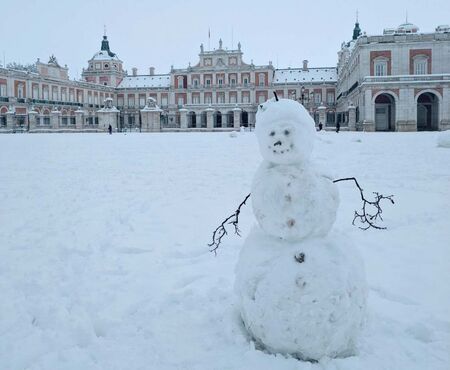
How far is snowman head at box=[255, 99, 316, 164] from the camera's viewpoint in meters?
2.93

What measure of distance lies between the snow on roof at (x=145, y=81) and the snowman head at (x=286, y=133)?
7835 cm

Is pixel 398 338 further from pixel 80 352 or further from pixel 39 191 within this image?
pixel 39 191

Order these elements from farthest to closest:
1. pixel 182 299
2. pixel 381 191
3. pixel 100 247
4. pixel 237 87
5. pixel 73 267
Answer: pixel 237 87 → pixel 381 191 → pixel 100 247 → pixel 73 267 → pixel 182 299

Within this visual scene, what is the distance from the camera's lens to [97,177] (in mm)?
11492

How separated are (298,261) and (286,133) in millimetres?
820

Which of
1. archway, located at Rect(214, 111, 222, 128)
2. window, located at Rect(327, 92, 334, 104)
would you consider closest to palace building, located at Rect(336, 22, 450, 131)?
window, located at Rect(327, 92, 334, 104)

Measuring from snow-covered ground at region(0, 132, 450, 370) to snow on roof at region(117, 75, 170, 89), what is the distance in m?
72.8

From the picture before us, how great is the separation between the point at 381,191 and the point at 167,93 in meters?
72.0

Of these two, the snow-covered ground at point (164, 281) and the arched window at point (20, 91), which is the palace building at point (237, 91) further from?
the snow-covered ground at point (164, 281)

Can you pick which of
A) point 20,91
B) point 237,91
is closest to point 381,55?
point 237,91

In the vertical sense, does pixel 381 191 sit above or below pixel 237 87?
below

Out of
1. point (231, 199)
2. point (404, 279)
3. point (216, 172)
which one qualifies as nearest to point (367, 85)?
point (216, 172)

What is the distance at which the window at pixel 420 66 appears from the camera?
42562mm

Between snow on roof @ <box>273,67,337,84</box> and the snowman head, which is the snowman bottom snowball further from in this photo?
snow on roof @ <box>273,67,337,84</box>
